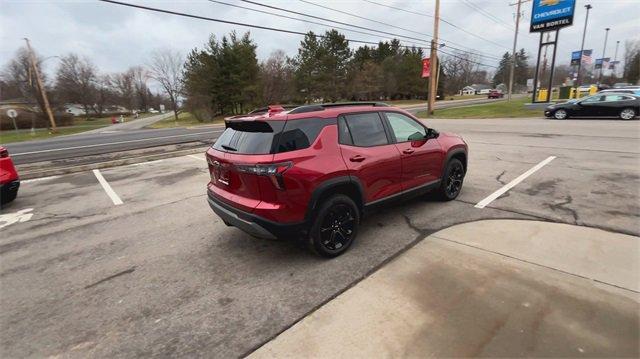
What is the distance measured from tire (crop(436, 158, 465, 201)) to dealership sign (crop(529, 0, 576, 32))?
81.6ft

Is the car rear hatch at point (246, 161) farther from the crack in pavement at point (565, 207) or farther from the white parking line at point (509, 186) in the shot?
the crack in pavement at point (565, 207)

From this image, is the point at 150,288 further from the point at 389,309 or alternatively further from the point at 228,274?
the point at 389,309

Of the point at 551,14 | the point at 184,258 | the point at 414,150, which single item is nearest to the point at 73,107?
the point at 551,14

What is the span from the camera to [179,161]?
35.7ft

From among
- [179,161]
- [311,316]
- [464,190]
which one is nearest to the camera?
[311,316]

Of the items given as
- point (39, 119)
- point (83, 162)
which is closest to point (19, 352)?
point (83, 162)

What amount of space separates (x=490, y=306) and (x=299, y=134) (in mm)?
2376

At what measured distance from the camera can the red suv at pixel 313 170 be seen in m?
3.35

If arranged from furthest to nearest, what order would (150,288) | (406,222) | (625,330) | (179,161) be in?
(179,161), (406,222), (150,288), (625,330)

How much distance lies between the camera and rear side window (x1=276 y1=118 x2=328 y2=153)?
3395mm

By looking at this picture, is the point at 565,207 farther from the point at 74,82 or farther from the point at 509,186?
the point at 74,82

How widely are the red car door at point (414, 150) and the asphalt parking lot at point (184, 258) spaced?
59 cm

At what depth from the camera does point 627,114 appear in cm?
1634

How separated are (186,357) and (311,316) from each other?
3.31 ft
